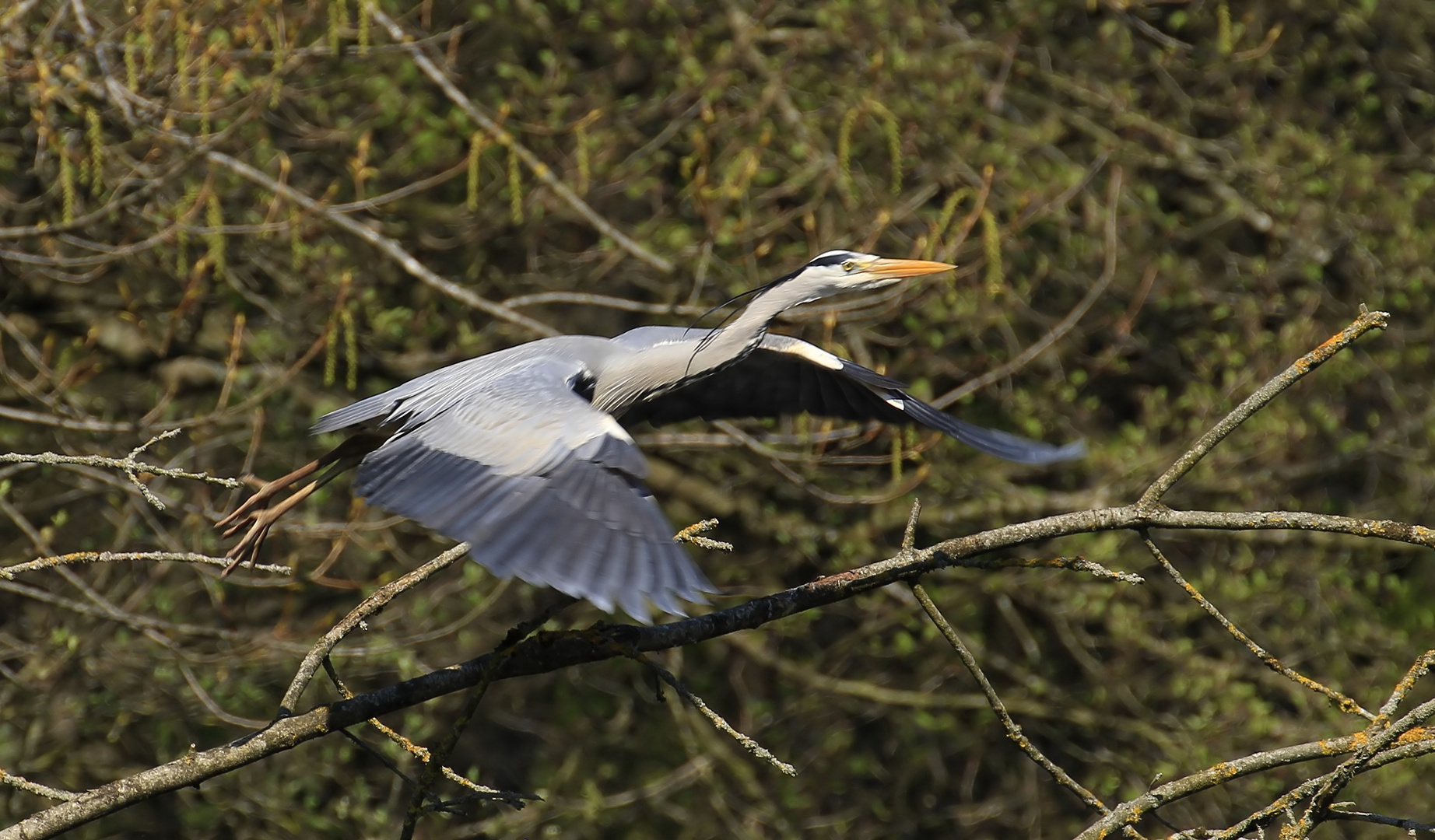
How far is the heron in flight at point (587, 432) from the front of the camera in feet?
8.34

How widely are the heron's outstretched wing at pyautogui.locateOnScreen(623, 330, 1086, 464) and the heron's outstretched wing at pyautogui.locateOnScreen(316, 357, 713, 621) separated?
0.50m

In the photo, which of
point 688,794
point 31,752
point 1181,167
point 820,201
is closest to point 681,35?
point 820,201

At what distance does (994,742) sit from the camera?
22.1 feet

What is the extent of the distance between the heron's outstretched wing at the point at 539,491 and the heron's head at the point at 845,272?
0.71 metres

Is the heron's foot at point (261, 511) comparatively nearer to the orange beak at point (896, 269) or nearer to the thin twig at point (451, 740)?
the thin twig at point (451, 740)

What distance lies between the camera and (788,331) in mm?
5684

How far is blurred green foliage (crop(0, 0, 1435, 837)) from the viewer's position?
5242 mm

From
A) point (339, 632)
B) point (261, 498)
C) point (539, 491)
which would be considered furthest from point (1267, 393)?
point (261, 498)

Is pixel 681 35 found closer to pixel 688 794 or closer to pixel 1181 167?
pixel 1181 167

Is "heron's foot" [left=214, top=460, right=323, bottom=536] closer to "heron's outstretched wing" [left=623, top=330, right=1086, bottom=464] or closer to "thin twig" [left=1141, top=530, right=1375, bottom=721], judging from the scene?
"heron's outstretched wing" [left=623, top=330, right=1086, bottom=464]

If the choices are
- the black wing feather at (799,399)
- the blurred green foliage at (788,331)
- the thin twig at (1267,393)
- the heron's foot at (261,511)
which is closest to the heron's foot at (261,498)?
the heron's foot at (261,511)

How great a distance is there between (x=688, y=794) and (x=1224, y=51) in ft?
13.8

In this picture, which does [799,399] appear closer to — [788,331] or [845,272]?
[845,272]

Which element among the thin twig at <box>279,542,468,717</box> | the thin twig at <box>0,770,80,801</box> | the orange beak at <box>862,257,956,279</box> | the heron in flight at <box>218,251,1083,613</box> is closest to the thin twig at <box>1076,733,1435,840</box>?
the heron in flight at <box>218,251,1083,613</box>
